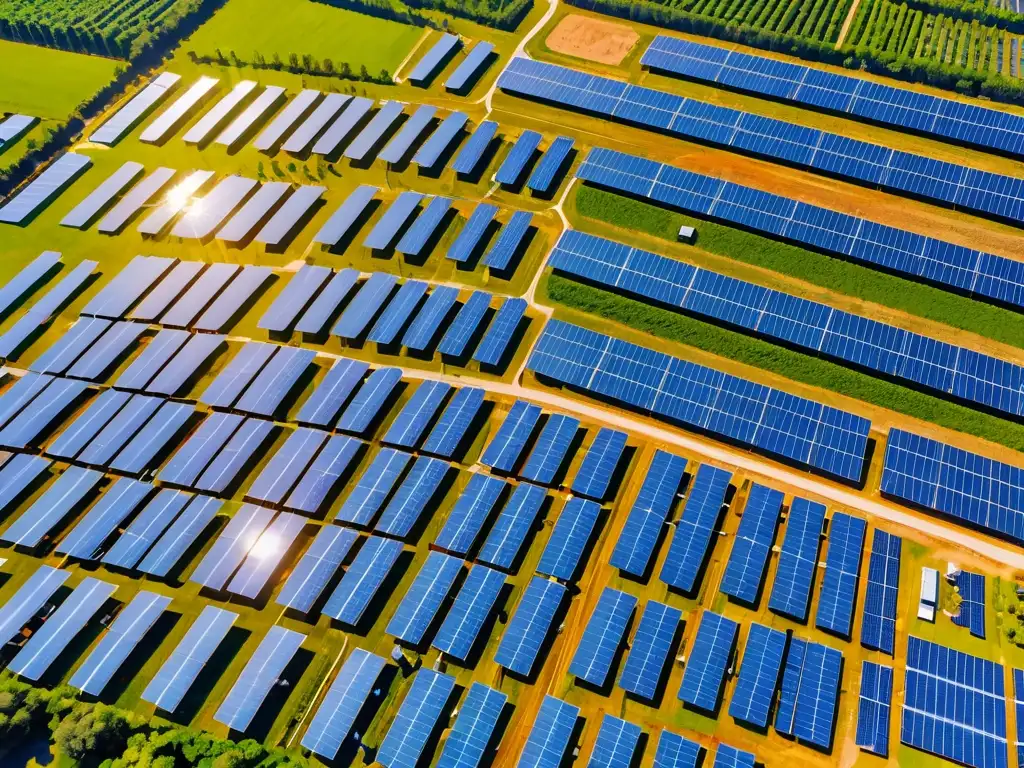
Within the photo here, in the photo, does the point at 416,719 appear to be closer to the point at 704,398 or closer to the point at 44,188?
the point at 704,398

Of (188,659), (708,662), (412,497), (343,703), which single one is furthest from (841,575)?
(188,659)

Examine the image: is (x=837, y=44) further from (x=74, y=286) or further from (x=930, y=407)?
(x=74, y=286)

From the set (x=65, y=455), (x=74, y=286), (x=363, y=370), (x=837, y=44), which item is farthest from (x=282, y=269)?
(x=837, y=44)

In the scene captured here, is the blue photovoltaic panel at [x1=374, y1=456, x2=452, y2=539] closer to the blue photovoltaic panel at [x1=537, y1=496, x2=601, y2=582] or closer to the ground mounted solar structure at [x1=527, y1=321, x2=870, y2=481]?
the blue photovoltaic panel at [x1=537, y1=496, x2=601, y2=582]

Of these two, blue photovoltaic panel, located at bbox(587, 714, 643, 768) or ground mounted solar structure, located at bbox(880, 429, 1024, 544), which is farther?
ground mounted solar structure, located at bbox(880, 429, 1024, 544)

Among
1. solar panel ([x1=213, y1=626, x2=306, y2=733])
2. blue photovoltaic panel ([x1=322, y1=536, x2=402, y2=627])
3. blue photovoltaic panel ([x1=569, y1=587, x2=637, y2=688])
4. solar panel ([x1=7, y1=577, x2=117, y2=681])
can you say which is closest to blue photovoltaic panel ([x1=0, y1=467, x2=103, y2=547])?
solar panel ([x1=7, y1=577, x2=117, y2=681])
